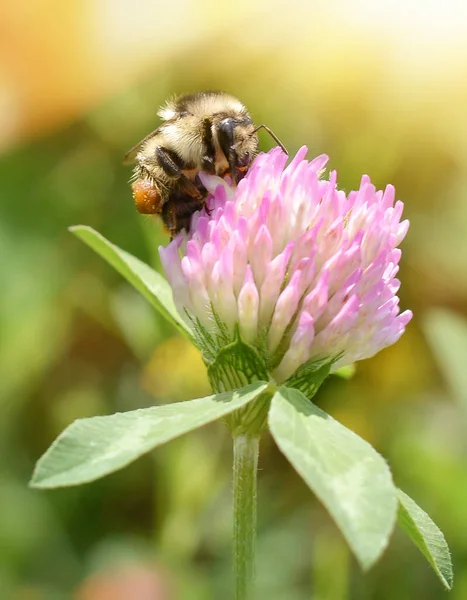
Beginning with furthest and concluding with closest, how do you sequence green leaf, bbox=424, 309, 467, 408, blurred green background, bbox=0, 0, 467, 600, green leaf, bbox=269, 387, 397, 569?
blurred green background, bbox=0, 0, 467, 600 → green leaf, bbox=424, 309, 467, 408 → green leaf, bbox=269, 387, 397, 569

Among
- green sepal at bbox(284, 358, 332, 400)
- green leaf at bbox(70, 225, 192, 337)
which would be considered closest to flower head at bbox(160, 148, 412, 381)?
green sepal at bbox(284, 358, 332, 400)

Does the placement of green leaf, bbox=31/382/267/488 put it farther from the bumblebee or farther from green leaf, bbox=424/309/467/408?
green leaf, bbox=424/309/467/408

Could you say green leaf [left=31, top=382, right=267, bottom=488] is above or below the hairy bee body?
below

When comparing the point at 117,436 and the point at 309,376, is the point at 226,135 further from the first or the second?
the point at 117,436

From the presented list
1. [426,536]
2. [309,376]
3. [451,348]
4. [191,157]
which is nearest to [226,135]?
[191,157]

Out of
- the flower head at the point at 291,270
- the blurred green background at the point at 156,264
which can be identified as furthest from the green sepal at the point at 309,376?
the blurred green background at the point at 156,264

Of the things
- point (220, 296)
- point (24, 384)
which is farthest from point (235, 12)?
point (220, 296)
